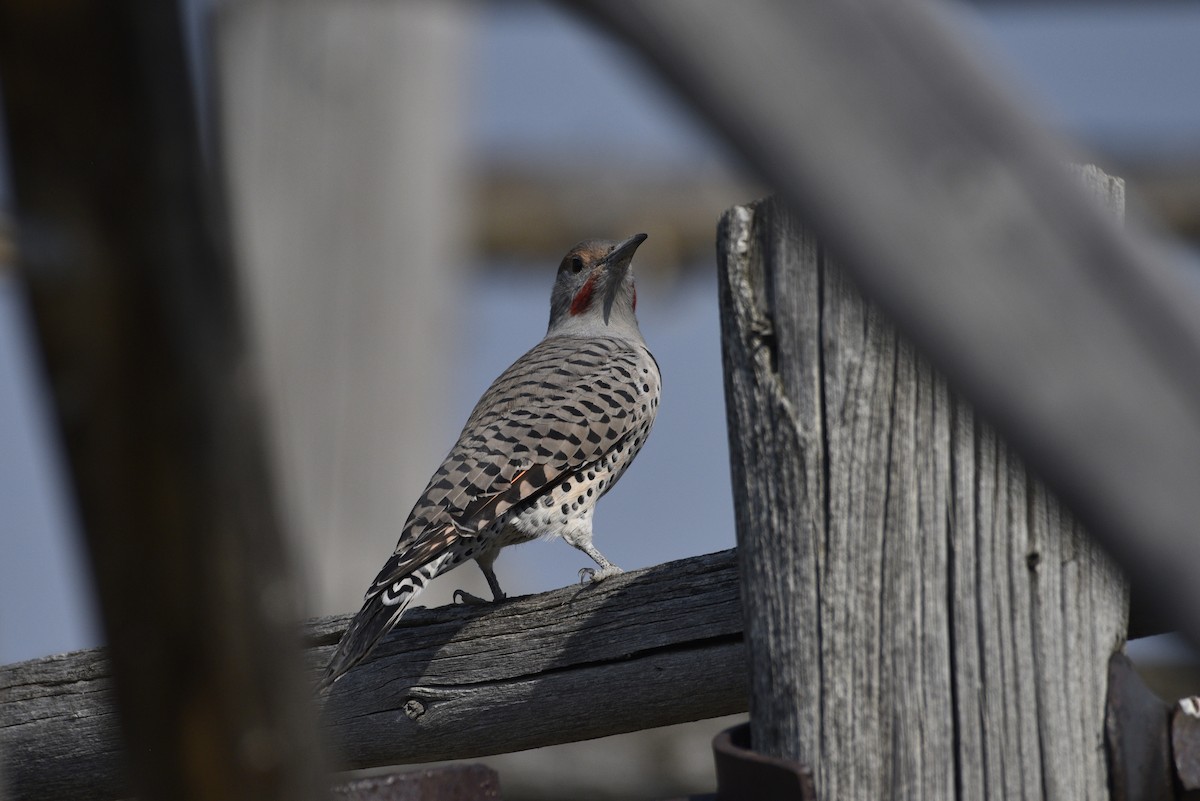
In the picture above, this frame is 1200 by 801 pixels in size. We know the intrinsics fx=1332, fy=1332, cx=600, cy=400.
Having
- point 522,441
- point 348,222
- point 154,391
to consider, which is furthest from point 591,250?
point 154,391

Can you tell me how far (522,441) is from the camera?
14.9ft

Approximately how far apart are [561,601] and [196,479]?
182cm

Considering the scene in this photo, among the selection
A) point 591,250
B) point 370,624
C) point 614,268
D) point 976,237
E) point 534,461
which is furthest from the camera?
point 591,250

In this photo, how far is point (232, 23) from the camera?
592 cm

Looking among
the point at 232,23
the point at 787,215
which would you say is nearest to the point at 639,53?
the point at 787,215

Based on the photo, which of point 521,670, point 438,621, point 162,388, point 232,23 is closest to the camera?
point 162,388

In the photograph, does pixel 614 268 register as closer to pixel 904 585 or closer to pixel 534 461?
pixel 534 461

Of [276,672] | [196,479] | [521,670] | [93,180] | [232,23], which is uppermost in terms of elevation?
[232,23]

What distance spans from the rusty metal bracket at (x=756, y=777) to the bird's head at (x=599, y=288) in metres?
3.93

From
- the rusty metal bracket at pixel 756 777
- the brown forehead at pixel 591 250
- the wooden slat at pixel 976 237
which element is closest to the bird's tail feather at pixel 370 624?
the rusty metal bracket at pixel 756 777

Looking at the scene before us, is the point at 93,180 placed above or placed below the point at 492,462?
above

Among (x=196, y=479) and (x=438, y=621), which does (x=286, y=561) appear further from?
(x=438, y=621)

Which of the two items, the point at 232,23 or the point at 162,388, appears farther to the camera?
the point at 232,23

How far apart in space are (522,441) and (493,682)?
5.67 ft
